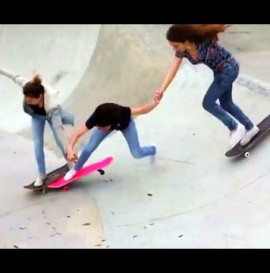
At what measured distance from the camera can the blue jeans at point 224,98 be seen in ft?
17.1

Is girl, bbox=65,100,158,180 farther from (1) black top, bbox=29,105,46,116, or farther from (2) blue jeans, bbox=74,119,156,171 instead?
(1) black top, bbox=29,105,46,116

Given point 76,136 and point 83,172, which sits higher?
point 76,136

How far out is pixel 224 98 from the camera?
5445mm

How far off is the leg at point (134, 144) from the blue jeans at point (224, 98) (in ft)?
2.36

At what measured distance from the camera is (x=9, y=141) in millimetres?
7473

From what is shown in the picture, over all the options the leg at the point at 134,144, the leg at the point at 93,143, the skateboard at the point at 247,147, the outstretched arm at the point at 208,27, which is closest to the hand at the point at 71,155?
the leg at the point at 93,143

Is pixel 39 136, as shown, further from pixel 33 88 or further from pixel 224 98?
pixel 224 98

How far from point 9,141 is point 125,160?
6.58ft

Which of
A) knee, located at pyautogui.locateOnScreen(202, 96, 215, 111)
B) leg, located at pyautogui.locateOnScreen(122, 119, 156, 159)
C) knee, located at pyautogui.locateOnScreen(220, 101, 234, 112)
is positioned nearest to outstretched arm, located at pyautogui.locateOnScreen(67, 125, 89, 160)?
leg, located at pyautogui.locateOnScreen(122, 119, 156, 159)

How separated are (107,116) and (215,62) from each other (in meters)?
1.09

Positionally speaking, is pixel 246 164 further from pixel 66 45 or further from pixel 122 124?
pixel 66 45

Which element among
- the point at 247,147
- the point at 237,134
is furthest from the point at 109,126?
the point at 247,147

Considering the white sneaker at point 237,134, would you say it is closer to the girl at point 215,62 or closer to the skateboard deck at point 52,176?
the girl at point 215,62

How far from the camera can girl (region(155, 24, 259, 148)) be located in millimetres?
4883
